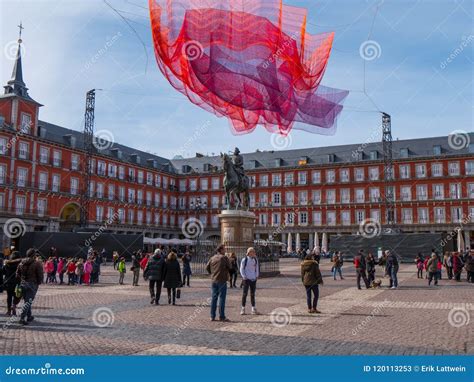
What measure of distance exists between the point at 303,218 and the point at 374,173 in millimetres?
11778

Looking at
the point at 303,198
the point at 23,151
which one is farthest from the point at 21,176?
the point at 303,198

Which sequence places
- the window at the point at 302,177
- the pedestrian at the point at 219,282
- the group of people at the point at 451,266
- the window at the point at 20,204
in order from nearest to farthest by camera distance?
the pedestrian at the point at 219,282
the group of people at the point at 451,266
the window at the point at 20,204
the window at the point at 302,177

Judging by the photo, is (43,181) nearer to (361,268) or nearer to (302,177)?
(302,177)

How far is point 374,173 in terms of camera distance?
63.4 meters

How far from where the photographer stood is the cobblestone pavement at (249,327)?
278 inches

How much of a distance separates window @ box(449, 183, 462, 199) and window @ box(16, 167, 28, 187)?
165ft

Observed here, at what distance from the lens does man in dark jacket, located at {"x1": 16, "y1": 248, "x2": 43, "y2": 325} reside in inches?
373

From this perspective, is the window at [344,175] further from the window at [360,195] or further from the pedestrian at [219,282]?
the pedestrian at [219,282]

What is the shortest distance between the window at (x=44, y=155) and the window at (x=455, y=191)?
49.0 m

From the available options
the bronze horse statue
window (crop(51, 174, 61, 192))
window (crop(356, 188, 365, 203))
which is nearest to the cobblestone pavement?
the bronze horse statue

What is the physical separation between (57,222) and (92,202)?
6.82m

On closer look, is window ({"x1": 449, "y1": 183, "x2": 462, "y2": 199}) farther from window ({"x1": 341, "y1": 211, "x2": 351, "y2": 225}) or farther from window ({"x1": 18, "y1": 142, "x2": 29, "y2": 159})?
window ({"x1": 18, "y1": 142, "x2": 29, "y2": 159})

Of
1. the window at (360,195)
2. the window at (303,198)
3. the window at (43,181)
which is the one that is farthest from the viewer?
the window at (303,198)

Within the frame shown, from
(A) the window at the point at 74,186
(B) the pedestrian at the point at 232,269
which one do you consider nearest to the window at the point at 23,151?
(A) the window at the point at 74,186
